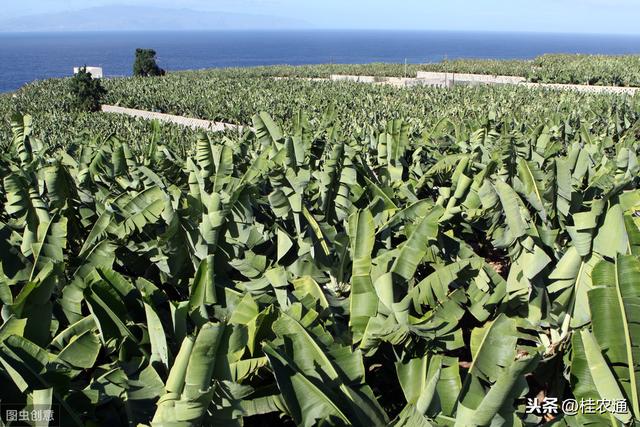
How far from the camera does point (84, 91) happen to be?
2389 centimetres

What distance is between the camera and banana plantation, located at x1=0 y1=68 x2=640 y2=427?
95.7 inches

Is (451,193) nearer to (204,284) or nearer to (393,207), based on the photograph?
(393,207)

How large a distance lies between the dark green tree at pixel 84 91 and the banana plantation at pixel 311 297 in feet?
64.6

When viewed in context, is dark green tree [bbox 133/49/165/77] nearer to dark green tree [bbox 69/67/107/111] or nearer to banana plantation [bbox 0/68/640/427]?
dark green tree [bbox 69/67/107/111]

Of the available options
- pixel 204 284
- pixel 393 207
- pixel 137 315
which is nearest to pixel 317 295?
pixel 204 284

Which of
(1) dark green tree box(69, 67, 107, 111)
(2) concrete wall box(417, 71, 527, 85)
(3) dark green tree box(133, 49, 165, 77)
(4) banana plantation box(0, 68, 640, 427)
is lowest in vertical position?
(4) banana plantation box(0, 68, 640, 427)

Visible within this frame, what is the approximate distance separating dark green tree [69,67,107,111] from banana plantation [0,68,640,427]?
19.7m

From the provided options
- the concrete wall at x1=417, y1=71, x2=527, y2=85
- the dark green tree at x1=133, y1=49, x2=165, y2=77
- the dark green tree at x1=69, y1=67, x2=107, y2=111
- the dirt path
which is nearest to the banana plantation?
the dirt path

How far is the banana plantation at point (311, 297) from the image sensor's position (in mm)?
2430

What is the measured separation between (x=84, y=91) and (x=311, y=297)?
78.6 ft

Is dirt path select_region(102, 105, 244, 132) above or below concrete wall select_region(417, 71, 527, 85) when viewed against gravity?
below

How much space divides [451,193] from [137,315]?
3119 millimetres

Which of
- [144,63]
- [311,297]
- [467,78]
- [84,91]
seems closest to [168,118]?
[84,91]

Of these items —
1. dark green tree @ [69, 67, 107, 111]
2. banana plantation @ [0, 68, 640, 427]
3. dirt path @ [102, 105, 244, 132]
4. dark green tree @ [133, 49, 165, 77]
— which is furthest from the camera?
dark green tree @ [133, 49, 165, 77]
